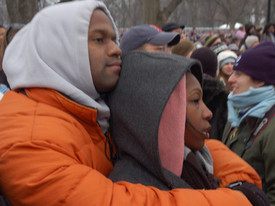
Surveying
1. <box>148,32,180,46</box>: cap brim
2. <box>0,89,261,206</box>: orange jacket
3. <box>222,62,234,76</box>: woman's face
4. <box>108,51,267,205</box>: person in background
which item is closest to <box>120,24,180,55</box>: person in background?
<box>148,32,180,46</box>: cap brim

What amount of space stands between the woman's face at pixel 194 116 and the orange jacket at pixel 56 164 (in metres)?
0.33

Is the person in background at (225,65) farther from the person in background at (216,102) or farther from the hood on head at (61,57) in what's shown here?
the hood on head at (61,57)

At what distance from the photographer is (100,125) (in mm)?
1469

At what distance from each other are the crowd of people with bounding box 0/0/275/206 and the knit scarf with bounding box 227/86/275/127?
85 cm

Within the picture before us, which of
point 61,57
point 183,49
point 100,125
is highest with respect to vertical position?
point 61,57

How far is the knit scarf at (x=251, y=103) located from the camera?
2420mm

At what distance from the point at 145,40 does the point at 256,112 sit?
4.29 ft

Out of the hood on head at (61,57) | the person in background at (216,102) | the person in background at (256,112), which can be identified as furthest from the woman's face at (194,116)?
the person in background at (216,102)

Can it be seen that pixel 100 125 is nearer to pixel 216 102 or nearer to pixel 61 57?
pixel 61 57

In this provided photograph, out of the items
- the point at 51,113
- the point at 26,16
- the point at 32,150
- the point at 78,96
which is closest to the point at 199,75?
the point at 78,96

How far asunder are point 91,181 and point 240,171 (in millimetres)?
972

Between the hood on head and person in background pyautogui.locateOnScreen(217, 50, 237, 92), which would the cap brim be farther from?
person in background pyautogui.locateOnScreen(217, 50, 237, 92)

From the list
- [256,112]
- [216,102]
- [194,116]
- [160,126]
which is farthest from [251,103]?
[160,126]

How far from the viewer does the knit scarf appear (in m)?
2.42
